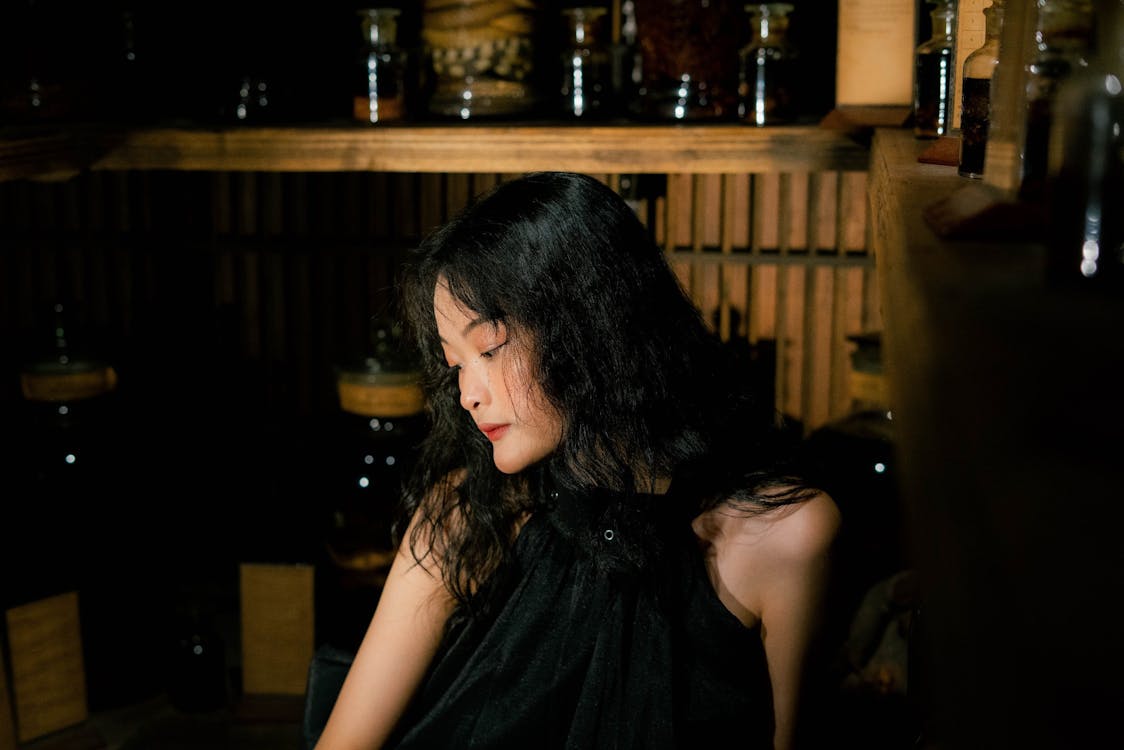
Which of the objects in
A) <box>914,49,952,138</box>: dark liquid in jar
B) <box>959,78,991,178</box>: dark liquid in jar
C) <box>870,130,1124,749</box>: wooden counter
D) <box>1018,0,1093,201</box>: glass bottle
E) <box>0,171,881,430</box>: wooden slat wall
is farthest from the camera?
<box>0,171,881,430</box>: wooden slat wall

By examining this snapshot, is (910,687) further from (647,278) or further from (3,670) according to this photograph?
(3,670)

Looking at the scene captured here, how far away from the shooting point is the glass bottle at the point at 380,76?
6.64 feet

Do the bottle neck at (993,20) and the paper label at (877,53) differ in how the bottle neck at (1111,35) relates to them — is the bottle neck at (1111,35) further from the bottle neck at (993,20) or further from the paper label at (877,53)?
the paper label at (877,53)

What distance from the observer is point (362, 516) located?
228 cm

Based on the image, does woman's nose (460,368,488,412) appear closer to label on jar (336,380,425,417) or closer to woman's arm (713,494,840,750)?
woman's arm (713,494,840,750)

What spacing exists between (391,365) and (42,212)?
115 cm

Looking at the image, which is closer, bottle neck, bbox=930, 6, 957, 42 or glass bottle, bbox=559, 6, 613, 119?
bottle neck, bbox=930, 6, 957, 42

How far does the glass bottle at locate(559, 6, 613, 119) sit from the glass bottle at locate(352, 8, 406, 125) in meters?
0.29

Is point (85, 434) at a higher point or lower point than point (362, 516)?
higher

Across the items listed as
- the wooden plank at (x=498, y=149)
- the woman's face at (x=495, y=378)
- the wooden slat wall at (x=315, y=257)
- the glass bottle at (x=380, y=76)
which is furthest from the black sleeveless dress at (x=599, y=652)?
the wooden slat wall at (x=315, y=257)

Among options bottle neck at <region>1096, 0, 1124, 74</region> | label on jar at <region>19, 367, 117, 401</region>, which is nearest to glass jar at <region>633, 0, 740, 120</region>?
label on jar at <region>19, 367, 117, 401</region>

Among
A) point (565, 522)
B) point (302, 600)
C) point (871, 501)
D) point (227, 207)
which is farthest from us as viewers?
point (227, 207)

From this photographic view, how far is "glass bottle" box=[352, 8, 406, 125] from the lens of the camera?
202 centimetres

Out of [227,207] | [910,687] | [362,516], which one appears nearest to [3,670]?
[362,516]
